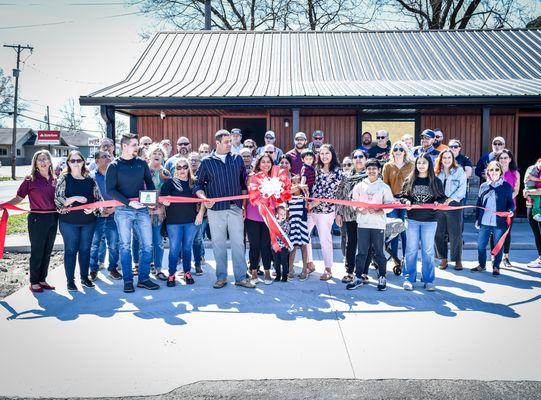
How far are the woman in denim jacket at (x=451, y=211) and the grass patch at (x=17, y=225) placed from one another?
916cm

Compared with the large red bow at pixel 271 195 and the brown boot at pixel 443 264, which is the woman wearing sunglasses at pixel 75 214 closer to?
the large red bow at pixel 271 195

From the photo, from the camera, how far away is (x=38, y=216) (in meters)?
5.92

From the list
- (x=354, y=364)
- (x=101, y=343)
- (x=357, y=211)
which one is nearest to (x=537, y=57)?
(x=357, y=211)

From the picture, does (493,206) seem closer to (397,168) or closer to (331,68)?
(397,168)

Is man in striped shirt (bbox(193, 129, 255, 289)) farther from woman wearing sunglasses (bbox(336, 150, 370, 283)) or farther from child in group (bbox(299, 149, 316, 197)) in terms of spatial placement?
woman wearing sunglasses (bbox(336, 150, 370, 283))

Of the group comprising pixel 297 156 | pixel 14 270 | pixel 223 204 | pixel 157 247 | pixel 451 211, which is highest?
pixel 297 156

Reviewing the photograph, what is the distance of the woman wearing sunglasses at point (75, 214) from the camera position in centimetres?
586

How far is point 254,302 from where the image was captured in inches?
212

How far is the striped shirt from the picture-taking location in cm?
598

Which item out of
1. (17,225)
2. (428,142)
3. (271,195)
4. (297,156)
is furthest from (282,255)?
(17,225)

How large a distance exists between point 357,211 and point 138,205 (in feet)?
9.49

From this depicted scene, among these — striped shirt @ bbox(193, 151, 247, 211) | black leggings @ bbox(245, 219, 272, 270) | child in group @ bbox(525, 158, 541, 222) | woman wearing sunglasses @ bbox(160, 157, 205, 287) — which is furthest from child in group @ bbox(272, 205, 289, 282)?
child in group @ bbox(525, 158, 541, 222)

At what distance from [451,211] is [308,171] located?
96.7 inches

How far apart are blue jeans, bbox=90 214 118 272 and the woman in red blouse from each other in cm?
69
